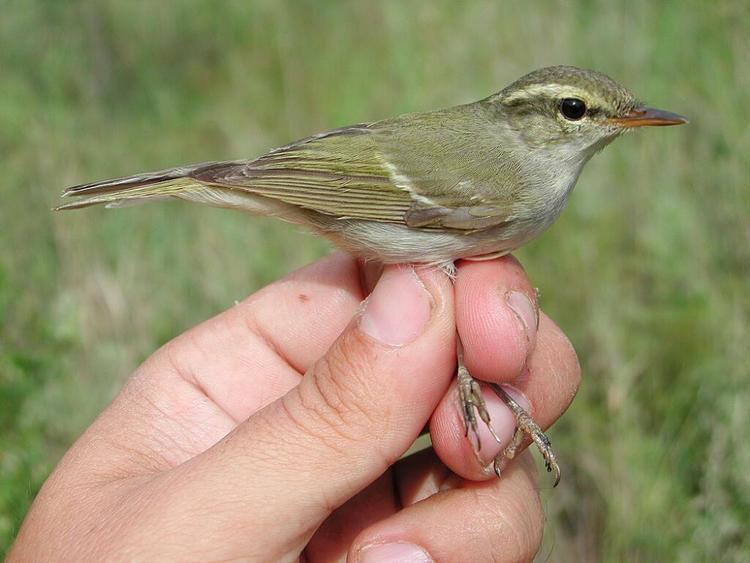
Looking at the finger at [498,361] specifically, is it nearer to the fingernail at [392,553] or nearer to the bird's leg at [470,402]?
the bird's leg at [470,402]

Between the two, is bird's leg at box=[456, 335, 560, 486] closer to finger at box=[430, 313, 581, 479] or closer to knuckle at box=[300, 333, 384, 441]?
finger at box=[430, 313, 581, 479]

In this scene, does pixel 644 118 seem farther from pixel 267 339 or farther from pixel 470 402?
pixel 267 339

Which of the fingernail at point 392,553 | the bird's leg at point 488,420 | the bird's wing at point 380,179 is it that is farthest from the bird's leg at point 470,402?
the bird's wing at point 380,179

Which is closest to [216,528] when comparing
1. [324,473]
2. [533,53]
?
[324,473]

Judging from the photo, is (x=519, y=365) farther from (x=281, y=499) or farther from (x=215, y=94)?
(x=215, y=94)

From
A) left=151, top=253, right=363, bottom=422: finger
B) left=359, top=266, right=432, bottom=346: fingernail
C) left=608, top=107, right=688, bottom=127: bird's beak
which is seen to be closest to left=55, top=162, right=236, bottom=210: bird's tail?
left=151, top=253, right=363, bottom=422: finger

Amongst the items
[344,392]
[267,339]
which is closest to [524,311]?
[344,392]
